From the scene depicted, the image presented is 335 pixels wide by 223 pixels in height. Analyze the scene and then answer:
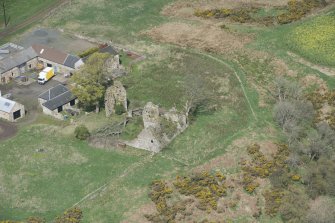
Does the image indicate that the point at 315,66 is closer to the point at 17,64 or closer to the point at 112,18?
Result: the point at 112,18

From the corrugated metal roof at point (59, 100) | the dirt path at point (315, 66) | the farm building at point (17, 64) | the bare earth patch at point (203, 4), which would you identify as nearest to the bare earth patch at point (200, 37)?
the bare earth patch at point (203, 4)

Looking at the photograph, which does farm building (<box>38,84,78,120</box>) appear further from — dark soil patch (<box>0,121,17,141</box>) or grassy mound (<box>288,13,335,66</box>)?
grassy mound (<box>288,13,335,66</box>)

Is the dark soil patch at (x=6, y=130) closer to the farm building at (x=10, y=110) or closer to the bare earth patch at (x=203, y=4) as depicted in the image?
the farm building at (x=10, y=110)

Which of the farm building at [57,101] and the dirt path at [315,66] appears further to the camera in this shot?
the dirt path at [315,66]

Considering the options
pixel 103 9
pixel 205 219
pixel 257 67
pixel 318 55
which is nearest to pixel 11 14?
pixel 103 9

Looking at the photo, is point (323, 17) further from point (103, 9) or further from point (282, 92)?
point (103, 9)

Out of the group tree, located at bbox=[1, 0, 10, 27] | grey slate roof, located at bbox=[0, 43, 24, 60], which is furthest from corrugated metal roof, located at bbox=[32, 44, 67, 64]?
tree, located at bbox=[1, 0, 10, 27]
